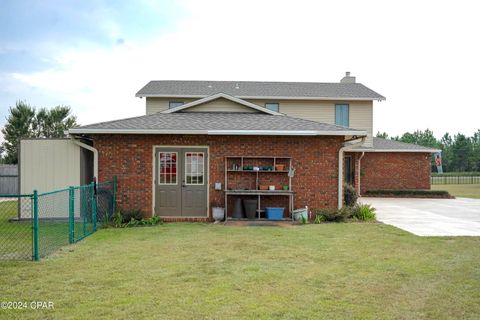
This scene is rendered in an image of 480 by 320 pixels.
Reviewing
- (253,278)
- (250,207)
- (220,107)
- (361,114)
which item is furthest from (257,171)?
(361,114)

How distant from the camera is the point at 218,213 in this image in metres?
13.0

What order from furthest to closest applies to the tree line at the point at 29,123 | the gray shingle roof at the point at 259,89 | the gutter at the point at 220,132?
the tree line at the point at 29,123 < the gray shingle roof at the point at 259,89 < the gutter at the point at 220,132

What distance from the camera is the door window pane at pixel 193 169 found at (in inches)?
527

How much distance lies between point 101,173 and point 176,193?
7.62 ft

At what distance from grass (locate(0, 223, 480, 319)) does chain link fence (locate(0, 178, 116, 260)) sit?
69cm

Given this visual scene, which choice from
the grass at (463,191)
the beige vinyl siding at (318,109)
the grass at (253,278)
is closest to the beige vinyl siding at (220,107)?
the grass at (253,278)

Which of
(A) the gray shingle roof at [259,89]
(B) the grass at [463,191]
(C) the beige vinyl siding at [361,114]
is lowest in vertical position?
(B) the grass at [463,191]

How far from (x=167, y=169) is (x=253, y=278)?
734 cm

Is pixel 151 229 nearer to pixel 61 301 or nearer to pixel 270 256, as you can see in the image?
pixel 270 256

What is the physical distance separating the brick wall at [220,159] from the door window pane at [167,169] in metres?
0.30

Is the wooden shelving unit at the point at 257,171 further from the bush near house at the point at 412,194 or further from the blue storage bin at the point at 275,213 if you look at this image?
the bush near house at the point at 412,194

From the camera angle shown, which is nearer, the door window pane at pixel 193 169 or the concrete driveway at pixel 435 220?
the concrete driveway at pixel 435 220

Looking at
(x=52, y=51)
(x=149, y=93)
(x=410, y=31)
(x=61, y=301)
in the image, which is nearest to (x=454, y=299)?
(x=61, y=301)

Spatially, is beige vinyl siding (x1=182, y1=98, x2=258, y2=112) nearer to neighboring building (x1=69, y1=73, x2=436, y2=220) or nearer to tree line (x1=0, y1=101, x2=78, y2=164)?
neighboring building (x1=69, y1=73, x2=436, y2=220)
